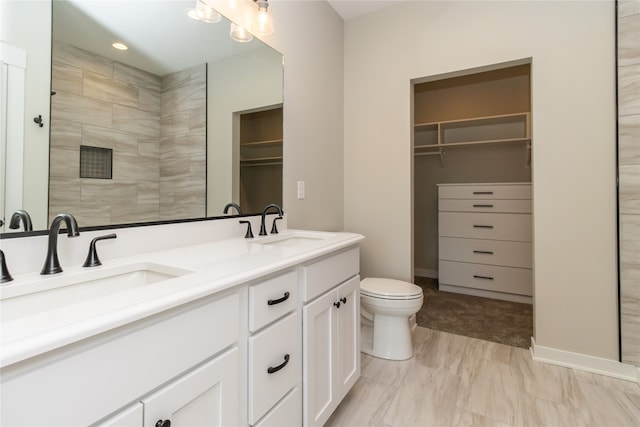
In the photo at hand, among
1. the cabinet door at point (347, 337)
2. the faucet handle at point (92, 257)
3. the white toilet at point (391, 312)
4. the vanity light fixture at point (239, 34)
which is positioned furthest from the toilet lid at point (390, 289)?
the vanity light fixture at point (239, 34)

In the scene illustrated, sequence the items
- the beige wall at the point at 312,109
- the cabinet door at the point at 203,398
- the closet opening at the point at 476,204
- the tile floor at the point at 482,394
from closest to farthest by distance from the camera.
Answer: the cabinet door at the point at 203,398 → the tile floor at the point at 482,394 → the beige wall at the point at 312,109 → the closet opening at the point at 476,204

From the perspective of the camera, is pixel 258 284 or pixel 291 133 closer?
pixel 258 284

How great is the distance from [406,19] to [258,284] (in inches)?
96.6

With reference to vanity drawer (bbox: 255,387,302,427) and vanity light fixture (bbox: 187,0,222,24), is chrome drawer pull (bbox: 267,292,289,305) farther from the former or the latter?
vanity light fixture (bbox: 187,0,222,24)

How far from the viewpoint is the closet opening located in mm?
2856

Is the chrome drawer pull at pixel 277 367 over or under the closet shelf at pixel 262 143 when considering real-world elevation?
under

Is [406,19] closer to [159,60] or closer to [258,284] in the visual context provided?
[159,60]

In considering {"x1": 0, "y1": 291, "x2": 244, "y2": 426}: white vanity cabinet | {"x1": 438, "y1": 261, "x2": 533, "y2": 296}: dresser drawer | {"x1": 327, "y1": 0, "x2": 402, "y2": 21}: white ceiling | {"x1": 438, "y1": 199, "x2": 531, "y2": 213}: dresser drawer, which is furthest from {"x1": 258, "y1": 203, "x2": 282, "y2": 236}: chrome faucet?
{"x1": 438, "y1": 261, "x2": 533, "y2": 296}: dresser drawer

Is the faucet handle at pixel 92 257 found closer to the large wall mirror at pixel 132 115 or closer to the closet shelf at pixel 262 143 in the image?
the large wall mirror at pixel 132 115

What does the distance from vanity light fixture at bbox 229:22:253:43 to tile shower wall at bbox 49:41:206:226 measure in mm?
266

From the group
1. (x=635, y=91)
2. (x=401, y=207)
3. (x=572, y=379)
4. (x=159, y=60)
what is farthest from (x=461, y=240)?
(x=159, y=60)

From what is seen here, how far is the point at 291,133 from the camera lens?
6.45ft

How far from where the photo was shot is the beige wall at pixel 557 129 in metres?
1.82

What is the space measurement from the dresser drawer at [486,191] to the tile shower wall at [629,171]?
3.82 ft
